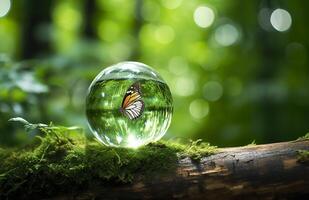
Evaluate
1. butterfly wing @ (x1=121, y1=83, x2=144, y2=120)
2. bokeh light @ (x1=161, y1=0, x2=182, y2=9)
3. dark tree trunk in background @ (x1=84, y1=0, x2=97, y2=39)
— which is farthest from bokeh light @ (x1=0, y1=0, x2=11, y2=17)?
butterfly wing @ (x1=121, y1=83, x2=144, y2=120)

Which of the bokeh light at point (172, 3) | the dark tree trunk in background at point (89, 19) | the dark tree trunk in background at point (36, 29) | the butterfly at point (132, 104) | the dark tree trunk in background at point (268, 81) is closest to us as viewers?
the butterfly at point (132, 104)

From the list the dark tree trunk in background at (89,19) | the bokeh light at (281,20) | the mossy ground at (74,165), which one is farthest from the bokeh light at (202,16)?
the mossy ground at (74,165)

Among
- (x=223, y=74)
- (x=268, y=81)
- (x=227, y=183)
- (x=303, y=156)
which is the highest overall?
(x=223, y=74)

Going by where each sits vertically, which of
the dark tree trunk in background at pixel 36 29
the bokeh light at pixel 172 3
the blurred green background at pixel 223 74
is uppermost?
the bokeh light at pixel 172 3

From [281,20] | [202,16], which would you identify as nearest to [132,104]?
[281,20]

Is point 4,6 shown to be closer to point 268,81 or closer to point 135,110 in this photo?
point 268,81

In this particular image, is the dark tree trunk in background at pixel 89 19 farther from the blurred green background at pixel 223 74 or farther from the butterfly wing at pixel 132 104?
the butterfly wing at pixel 132 104
